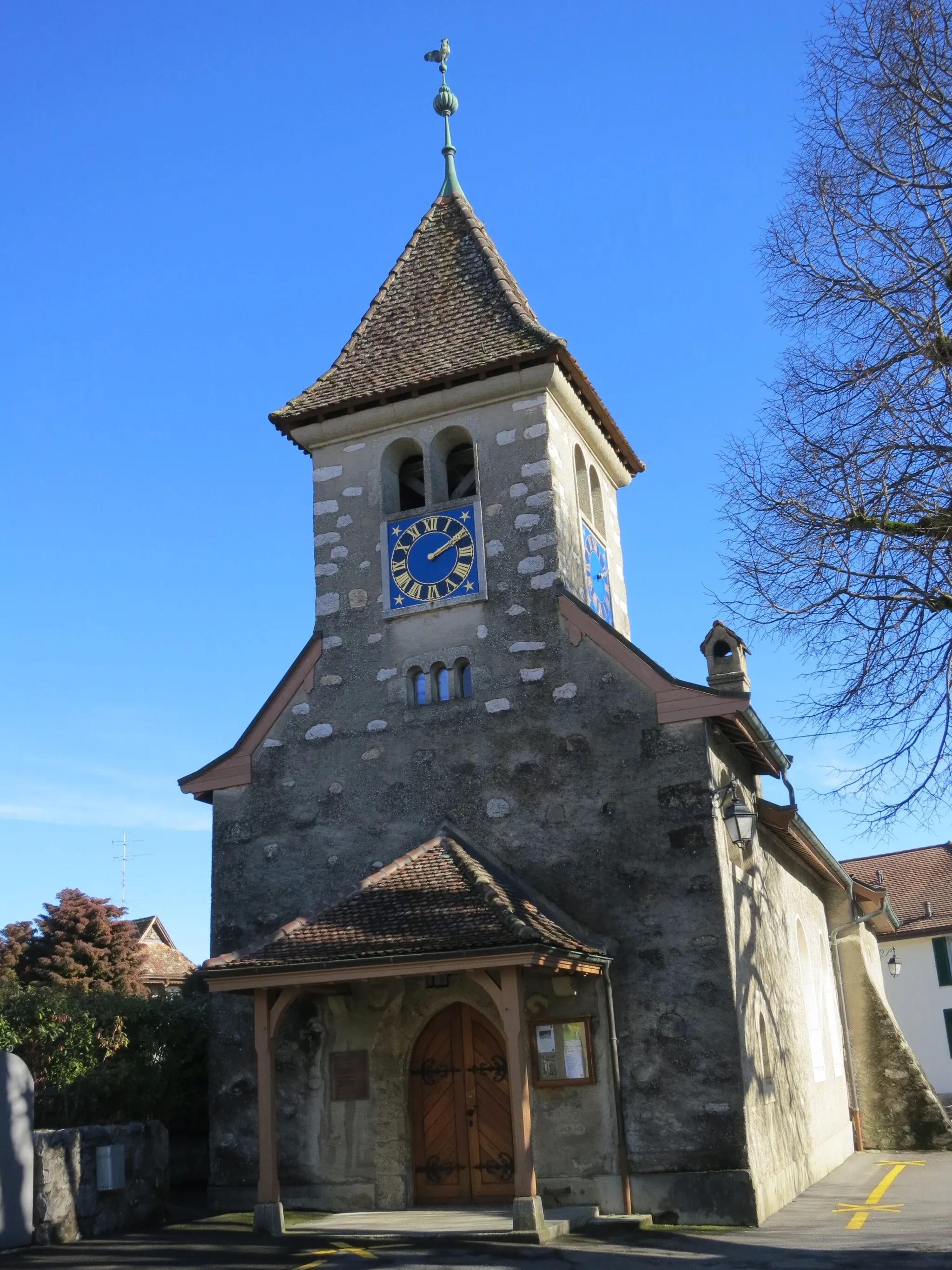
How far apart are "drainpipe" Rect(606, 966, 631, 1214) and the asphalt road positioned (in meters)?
0.54

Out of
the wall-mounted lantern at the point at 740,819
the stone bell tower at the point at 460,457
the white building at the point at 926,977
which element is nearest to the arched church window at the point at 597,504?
the stone bell tower at the point at 460,457

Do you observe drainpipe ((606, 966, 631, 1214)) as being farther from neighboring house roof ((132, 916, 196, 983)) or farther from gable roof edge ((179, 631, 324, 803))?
neighboring house roof ((132, 916, 196, 983))

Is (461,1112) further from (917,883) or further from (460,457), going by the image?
(917,883)

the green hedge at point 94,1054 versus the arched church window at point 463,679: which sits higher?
the arched church window at point 463,679

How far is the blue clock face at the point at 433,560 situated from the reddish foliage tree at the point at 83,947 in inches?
499

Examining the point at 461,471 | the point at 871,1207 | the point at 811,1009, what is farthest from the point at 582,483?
the point at 871,1207

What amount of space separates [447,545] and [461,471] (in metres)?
1.72

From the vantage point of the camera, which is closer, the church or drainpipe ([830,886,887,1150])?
the church

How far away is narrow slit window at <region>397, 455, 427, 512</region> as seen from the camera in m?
17.0

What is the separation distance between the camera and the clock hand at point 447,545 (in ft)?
51.1

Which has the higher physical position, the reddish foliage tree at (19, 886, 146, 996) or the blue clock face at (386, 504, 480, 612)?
the blue clock face at (386, 504, 480, 612)

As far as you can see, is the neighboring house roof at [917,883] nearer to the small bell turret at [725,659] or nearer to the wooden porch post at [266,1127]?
the small bell turret at [725,659]

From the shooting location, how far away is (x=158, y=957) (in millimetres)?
36375

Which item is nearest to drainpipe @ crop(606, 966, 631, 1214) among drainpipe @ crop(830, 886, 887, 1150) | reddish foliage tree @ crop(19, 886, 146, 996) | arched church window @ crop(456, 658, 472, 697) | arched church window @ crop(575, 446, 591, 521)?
arched church window @ crop(456, 658, 472, 697)
